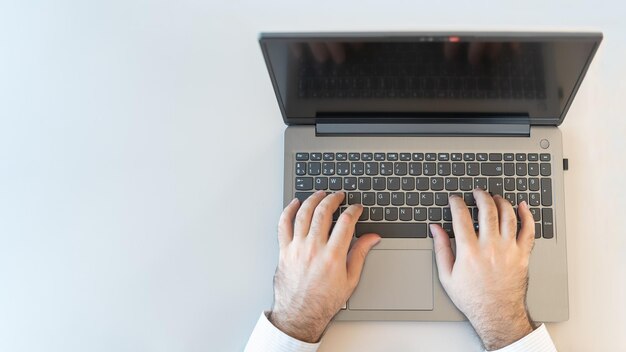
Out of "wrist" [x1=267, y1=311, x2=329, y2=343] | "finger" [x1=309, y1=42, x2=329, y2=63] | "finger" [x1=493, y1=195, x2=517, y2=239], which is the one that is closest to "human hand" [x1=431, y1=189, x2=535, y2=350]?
"finger" [x1=493, y1=195, x2=517, y2=239]

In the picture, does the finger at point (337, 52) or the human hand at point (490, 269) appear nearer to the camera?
the finger at point (337, 52)

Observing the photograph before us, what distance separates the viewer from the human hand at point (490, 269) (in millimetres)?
773

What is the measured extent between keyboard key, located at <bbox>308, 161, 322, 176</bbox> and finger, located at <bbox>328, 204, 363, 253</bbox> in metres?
0.08

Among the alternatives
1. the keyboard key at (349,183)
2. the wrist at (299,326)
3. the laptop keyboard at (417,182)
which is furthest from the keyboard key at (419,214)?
the wrist at (299,326)

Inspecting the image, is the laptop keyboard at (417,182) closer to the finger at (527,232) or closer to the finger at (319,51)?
the finger at (527,232)

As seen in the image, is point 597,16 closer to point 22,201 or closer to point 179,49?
point 179,49

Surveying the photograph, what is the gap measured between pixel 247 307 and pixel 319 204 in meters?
0.21

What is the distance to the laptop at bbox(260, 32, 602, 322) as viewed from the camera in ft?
2.46

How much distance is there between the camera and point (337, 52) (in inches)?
25.7

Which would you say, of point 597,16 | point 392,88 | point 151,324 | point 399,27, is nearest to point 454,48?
point 392,88

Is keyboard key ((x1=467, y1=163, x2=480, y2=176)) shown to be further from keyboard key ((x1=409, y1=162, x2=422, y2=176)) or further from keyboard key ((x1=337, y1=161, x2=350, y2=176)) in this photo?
keyboard key ((x1=337, y1=161, x2=350, y2=176))

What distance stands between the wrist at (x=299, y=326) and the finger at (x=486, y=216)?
0.29m

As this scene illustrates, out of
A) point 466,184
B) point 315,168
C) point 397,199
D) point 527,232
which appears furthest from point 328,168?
point 527,232

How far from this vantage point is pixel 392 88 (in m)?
0.74
